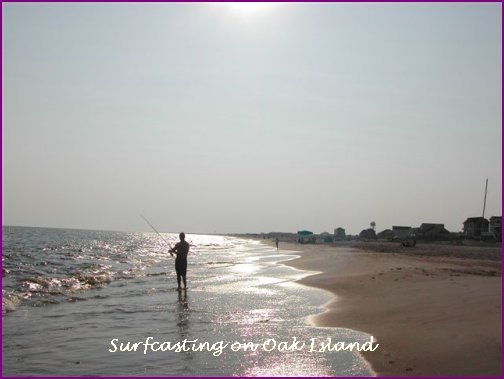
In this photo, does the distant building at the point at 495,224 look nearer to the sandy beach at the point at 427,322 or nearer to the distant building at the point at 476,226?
the distant building at the point at 476,226

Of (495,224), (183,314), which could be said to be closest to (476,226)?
(495,224)

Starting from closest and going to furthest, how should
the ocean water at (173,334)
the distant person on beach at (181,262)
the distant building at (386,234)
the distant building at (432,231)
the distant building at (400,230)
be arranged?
1. the ocean water at (173,334)
2. the distant person on beach at (181,262)
3. the distant building at (432,231)
4. the distant building at (400,230)
5. the distant building at (386,234)

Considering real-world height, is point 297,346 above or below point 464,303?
below

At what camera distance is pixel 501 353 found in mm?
6566

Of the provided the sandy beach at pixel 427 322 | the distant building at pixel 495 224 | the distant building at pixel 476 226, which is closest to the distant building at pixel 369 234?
the distant building at pixel 476 226

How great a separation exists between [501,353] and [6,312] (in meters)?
12.0

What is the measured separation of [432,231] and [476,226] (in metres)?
6.68

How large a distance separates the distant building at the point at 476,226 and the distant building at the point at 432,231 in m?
3.48

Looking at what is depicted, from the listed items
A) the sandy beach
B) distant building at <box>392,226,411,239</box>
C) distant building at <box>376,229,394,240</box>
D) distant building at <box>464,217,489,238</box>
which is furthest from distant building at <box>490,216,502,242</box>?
the sandy beach

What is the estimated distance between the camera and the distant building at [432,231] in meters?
72.4

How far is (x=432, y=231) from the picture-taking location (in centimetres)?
7388

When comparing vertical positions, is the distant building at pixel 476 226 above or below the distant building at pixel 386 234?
above

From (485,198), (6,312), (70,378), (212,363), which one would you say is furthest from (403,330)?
(485,198)

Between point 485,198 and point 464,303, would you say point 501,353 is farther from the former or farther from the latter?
point 485,198
